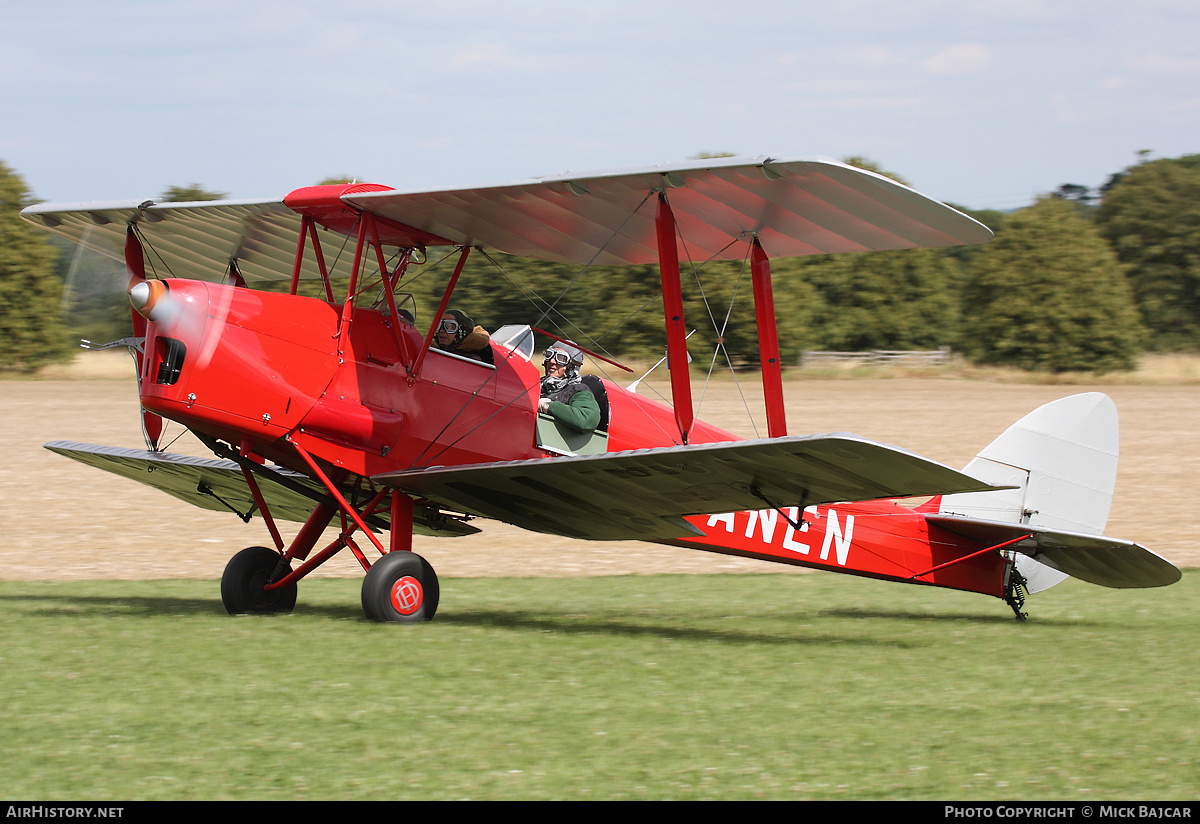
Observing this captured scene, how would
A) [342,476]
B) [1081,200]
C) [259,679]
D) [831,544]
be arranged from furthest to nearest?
[1081,200] → [831,544] → [342,476] → [259,679]

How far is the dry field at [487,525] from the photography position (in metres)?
14.0

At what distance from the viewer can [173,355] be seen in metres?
7.13

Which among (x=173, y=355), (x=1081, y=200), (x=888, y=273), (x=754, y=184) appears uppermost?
(x=1081, y=200)

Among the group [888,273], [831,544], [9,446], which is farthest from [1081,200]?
[831,544]

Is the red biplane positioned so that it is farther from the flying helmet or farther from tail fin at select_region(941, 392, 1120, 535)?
the flying helmet

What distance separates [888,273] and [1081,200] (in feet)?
217

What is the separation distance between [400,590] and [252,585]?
1.49 meters

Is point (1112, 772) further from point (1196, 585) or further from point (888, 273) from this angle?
point (888, 273)

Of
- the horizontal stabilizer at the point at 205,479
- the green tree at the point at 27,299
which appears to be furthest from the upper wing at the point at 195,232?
the green tree at the point at 27,299

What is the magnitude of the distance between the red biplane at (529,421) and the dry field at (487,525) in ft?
13.3

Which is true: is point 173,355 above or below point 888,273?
below

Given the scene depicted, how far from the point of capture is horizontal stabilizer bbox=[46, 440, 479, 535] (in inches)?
371

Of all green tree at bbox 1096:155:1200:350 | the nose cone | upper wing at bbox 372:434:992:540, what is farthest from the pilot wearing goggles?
green tree at bbox 1096:155:1200:350

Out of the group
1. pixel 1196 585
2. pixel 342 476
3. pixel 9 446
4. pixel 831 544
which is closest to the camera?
pixel 342 476
